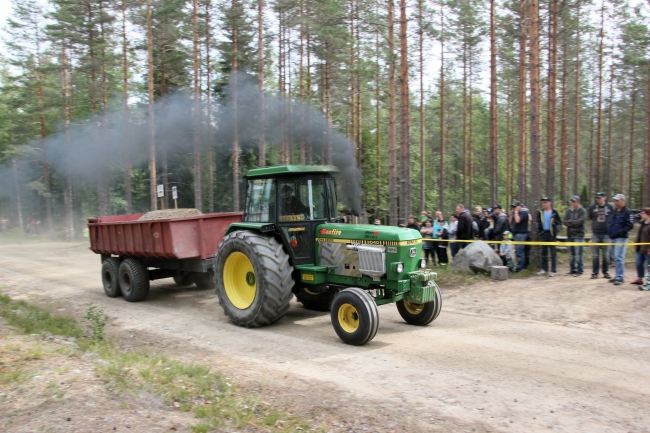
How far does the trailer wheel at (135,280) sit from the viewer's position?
35.0 ft

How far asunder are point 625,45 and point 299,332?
95.4 ft

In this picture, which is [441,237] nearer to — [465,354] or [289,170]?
[289,170]

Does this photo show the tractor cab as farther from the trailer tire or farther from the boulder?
the boulder

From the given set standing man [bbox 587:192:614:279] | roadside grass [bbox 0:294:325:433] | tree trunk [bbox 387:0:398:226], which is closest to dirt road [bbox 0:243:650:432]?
standing man [bbox 587:192:614:279]

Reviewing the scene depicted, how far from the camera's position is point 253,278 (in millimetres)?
8531

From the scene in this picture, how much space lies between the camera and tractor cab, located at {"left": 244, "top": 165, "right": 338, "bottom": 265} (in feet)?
27.2

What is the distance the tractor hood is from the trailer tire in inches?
6.0

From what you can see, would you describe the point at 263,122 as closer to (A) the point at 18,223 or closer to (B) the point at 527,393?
(B) the point at 527,393

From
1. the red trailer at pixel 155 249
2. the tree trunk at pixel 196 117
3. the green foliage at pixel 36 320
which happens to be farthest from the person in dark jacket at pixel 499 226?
the tree trunk at pixel 196 117

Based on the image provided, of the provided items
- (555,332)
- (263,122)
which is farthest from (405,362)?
(263,122)

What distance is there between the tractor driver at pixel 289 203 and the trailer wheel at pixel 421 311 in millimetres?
2198

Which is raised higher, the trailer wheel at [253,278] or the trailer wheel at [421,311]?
the trailer wheel at [253,278]

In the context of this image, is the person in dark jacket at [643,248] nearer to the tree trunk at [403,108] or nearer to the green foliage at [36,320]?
the tree trunk at [403,108]

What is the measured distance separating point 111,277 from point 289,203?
527cm
